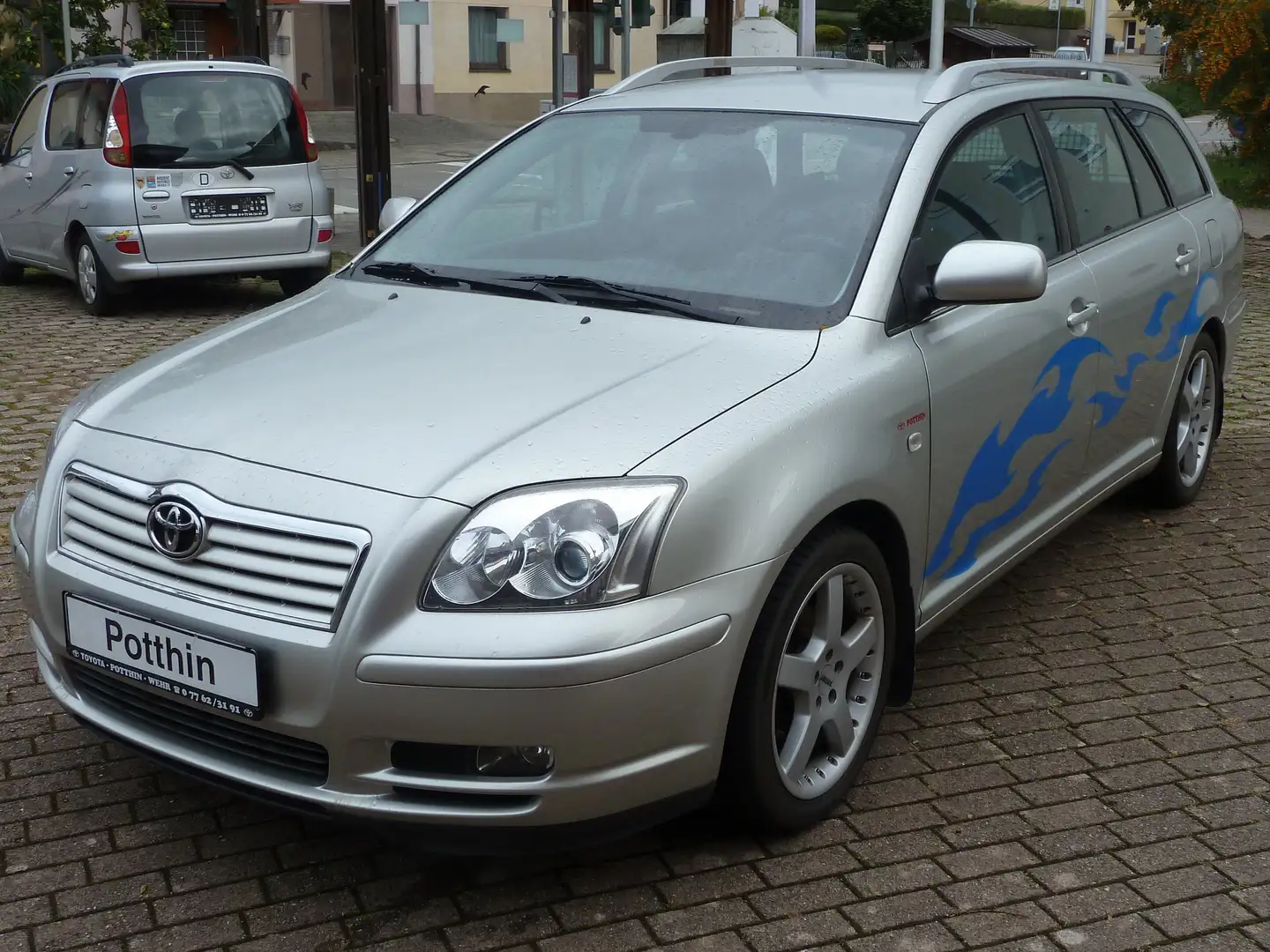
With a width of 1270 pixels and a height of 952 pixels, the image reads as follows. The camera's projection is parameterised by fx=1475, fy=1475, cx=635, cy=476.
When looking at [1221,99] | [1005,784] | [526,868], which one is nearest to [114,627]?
[526,868]

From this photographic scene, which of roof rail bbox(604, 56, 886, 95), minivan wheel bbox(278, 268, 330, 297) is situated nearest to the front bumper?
roof rail bbox(604, 56, 886, 95)

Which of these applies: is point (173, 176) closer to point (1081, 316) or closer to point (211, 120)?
point (211, 120)

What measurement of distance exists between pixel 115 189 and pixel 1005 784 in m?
8.12

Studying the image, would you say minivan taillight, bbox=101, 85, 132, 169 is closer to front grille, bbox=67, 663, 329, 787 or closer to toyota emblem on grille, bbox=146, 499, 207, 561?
front grille, bbox=67, 663, 329, 787

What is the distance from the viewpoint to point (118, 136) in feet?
32.4

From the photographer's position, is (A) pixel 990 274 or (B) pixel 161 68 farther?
(B) pixel 161 68

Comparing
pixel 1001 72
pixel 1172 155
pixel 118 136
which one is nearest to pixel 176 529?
pixel 1001 72

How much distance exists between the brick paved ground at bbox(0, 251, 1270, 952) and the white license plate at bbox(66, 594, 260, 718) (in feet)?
1.59

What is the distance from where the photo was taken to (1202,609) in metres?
4.86

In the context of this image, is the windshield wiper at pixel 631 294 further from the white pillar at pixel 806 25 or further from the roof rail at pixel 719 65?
the white pillar at pixel 806 25

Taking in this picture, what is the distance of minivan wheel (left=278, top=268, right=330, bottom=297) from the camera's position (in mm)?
10977

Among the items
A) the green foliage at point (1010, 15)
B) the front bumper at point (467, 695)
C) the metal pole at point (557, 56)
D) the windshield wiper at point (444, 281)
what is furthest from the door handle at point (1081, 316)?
the green foliage at point (1010, 15)

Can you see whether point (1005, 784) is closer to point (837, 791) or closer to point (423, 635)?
point (837, 791)

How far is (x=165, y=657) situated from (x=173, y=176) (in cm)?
775
